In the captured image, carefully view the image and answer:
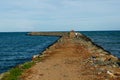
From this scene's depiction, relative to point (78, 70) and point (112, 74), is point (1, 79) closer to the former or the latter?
point (78, 70)

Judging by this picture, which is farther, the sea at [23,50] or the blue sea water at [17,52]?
the sea at [23,50]

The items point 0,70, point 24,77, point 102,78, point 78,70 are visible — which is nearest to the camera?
point 102,78

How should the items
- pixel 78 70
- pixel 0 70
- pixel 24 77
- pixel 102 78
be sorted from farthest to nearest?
pixel 0 70 < pixel 78 70 < pixel 24 77 < pixel 102 78

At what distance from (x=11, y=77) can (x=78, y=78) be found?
148 inches

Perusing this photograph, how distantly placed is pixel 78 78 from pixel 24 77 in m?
3.04

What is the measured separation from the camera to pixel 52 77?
17359mm

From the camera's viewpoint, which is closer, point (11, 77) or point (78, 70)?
point (11, 77)

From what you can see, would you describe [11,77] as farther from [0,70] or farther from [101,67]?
[0,70]

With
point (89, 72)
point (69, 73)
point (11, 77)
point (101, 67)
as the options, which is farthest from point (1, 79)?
point (101, 67)

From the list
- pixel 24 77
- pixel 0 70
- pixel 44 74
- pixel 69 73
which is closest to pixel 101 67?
pixel 69 73

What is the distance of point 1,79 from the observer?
57.4ft

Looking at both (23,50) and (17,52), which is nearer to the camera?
(17,52)

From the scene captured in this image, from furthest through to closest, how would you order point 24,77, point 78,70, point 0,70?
point 0,70
point 78,70
point 24,77

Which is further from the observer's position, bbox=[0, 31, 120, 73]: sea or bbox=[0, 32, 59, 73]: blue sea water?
bbox=[0, 31, 120, 73]: sea
